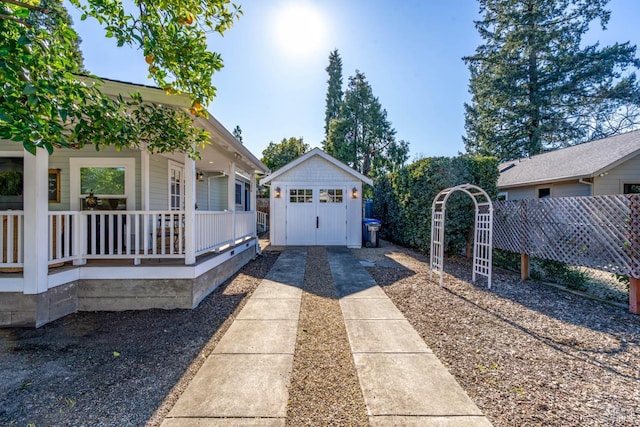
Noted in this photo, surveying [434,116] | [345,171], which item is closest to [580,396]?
[345,171]

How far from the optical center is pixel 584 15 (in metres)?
17.6

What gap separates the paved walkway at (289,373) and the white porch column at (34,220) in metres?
2.69

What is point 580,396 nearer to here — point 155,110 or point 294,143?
point 155,110

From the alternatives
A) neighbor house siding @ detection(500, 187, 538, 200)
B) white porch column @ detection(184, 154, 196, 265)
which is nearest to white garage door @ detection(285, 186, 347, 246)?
white porch column @ detection(184, 154, 196, 265)

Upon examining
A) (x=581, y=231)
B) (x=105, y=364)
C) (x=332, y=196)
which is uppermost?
(x=332, y=196)

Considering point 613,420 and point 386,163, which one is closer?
point 613,420

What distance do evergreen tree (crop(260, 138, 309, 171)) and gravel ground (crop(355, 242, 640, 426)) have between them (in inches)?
960

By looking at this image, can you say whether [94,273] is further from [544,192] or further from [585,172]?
[544,192]

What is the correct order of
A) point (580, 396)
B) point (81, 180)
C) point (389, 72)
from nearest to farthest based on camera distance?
point (580, 396) → point (81, 180) → point (389, 72)

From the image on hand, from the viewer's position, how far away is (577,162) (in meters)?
11.4

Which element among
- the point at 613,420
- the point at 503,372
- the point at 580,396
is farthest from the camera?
the point at 503,372

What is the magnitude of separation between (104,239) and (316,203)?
24.1 ft

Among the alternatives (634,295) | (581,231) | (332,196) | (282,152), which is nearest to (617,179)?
(581,231)

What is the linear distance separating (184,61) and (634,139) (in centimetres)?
1521
